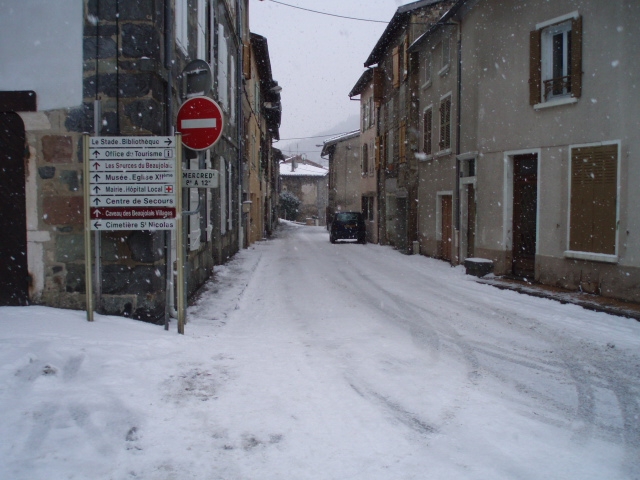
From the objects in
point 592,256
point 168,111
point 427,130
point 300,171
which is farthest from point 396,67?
point 300,171

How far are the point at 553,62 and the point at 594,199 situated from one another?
123 inches

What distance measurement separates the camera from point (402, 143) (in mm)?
20500

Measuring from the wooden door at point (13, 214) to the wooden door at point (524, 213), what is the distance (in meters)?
9.45

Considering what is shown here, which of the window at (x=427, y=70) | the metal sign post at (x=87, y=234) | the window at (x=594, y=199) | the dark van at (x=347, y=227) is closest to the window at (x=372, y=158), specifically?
the dark van at (x=347, y=227)

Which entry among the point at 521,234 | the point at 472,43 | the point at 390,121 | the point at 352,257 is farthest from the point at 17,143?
the point at 390,121

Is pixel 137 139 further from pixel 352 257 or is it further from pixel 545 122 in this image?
pixel 352 257

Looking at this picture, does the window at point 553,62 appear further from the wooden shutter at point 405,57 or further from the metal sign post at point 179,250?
the wooden shutter at point 405,57

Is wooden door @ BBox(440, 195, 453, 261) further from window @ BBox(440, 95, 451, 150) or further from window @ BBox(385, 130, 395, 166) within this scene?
window @ BBox(385, 130, 395, 166)

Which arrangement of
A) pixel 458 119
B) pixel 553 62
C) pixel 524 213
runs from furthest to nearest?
pixel 458 119
pixel 524 213
pixel 553 62

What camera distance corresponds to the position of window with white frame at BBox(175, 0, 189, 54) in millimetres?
7287

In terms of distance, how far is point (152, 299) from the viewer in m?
5.89

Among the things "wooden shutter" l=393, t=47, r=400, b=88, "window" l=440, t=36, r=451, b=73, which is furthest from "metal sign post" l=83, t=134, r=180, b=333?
"wooden shutter" l=393, t=47, r=400, b=88

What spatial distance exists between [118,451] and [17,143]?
4069 millimetres

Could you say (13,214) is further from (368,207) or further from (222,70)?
(368,207)
